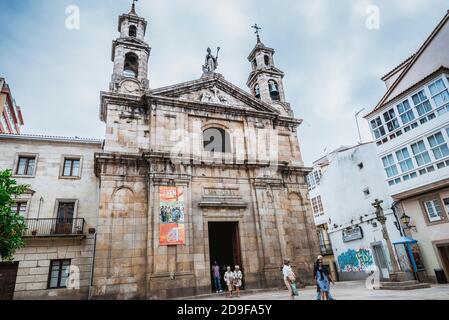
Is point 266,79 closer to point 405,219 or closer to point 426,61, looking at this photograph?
point 426,61

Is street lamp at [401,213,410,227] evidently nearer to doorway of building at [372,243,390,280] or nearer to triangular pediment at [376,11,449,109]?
doorway of building at [372,243,390,280]

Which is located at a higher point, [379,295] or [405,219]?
[405,219]

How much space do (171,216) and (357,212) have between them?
16.0m

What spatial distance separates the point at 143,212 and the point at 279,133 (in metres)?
10.8

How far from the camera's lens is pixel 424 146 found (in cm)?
1667

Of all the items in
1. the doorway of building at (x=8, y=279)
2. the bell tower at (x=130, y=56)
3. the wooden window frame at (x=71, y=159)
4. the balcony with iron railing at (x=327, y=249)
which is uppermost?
the bell tower at (x=130, y=56)

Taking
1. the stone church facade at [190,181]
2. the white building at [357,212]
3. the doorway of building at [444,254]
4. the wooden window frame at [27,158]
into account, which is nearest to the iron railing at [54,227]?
the wooden window frame at [27,158]

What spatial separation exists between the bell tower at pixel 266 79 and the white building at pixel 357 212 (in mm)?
7353

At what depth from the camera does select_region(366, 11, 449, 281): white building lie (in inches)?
624

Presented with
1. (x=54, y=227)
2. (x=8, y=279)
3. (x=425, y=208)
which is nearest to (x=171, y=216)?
(x=54, y=227)

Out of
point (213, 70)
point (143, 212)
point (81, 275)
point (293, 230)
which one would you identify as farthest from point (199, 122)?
point (81, 275)

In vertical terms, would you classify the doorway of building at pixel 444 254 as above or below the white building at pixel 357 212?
below

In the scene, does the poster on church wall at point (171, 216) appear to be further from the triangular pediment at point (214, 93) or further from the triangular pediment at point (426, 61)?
the triangular pediment at point (426, 61)

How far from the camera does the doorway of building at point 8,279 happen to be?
1416 centimetres
